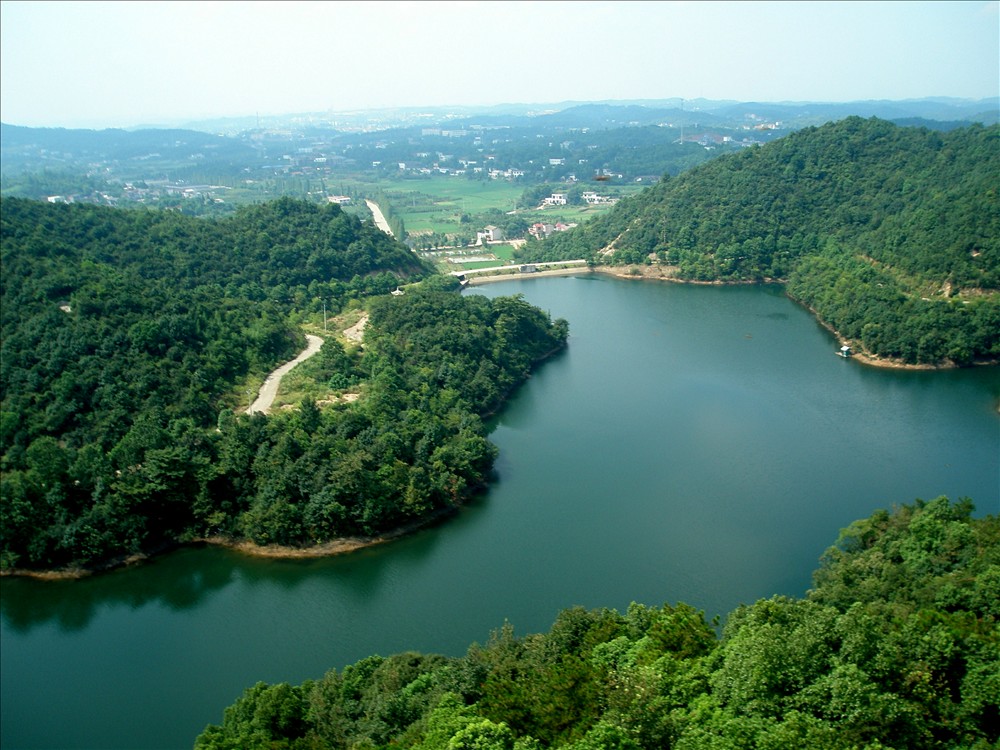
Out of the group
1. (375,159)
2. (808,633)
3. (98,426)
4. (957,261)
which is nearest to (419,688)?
(808,633)

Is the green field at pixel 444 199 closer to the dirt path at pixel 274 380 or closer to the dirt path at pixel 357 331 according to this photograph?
the dirt path at pixel 357 331

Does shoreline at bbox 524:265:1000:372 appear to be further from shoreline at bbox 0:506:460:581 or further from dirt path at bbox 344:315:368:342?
shoreline at bbox 0:506:460:581

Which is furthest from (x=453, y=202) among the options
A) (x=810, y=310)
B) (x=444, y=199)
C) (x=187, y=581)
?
(x=187, y=581)

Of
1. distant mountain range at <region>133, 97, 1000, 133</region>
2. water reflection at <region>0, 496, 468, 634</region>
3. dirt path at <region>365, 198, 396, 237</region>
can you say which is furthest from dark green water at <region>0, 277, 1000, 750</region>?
distant mountain range at <region>133, 97, 1000, 133</region>

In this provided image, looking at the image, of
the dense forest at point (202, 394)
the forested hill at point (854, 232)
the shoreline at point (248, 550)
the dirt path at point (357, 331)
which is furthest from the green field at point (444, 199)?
the shoreline at point (248, 550)

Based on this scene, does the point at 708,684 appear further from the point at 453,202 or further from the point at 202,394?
the point at 453,202
